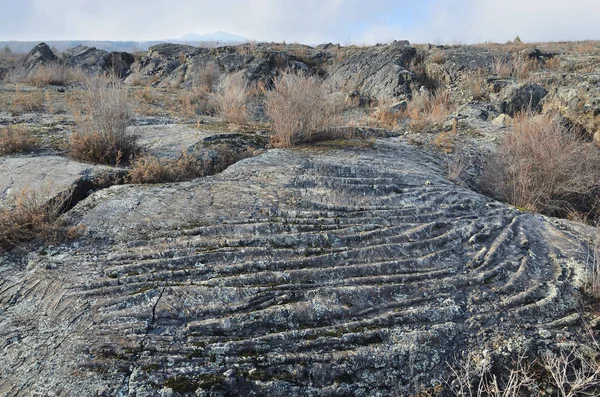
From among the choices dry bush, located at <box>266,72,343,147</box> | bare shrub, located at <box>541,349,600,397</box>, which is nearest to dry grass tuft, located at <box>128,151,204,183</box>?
dry bush, located at <box>266,72,343,147</box>

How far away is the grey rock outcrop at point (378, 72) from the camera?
12.9 meters

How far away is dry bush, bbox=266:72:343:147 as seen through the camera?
5.90 meters

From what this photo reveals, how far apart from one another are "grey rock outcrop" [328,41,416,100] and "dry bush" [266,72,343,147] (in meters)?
6.92

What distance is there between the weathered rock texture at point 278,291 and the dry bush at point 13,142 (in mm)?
2259

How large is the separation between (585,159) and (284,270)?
4770 millimetres

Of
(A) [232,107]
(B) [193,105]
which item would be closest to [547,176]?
(A) [232,107]

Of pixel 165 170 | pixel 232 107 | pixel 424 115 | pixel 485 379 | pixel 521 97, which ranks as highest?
pixel 521 97

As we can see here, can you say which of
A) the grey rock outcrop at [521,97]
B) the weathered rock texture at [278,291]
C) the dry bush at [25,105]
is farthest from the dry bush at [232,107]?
the grey rock outcrop at [521,97]

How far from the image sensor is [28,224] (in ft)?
10.9

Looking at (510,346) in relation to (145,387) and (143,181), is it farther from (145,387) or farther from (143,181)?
(143,181)

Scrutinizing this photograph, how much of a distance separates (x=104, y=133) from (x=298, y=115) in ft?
9.14

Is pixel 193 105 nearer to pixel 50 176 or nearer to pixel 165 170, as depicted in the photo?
pixel 165 170

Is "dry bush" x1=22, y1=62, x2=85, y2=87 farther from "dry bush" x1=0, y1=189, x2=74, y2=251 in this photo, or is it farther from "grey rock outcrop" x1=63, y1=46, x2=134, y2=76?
"dry bush" x1=0, y1=189, x2=74, y2=251

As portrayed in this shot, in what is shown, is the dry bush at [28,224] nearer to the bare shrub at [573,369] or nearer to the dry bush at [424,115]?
the bare shrub at [573,369]
